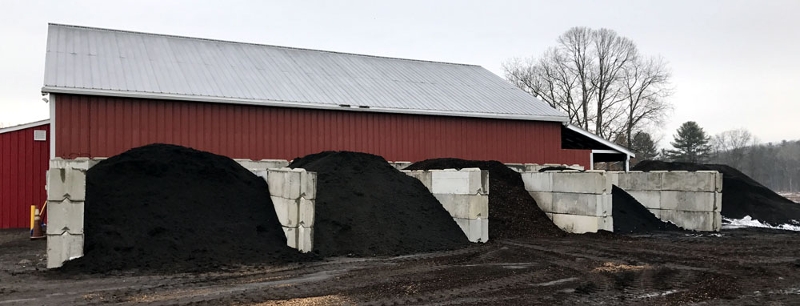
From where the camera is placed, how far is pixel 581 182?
1466 centimetres

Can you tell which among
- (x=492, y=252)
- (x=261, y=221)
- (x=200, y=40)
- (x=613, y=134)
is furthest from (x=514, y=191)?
(x=613, y=134)

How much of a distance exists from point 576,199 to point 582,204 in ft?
0.64

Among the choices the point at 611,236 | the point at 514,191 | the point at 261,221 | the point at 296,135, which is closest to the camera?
the point at 261,221

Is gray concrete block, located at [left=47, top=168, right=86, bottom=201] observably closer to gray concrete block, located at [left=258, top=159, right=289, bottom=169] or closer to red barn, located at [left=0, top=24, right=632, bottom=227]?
red barn, located at [left=0, top=24, right=632, bottom=227]

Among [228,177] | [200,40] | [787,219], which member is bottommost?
[787,219]

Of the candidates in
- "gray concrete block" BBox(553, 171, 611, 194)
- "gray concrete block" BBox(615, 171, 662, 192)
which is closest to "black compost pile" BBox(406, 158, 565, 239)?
"gray concrete block" BBox(553, 171, 611, 194)

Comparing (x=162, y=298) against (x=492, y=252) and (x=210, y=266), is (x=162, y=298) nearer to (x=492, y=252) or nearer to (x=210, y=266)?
(x=210, y=266)

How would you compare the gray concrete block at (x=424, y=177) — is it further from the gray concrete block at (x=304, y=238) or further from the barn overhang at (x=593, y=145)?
the barn overhang at (x=593, y=145)

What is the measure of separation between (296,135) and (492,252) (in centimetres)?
958

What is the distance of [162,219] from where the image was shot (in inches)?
431

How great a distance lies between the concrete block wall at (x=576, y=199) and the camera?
47.3 ft

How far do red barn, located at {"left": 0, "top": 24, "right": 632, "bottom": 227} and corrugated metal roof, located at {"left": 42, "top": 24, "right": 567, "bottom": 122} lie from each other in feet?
0.18

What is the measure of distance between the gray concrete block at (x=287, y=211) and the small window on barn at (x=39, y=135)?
29.0 feet

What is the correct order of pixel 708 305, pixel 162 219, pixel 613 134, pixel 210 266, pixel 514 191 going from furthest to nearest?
pixel 613 134 < pixel 514 191 < pixel 162 219 < pixel 210 266 < pixel 708 305
